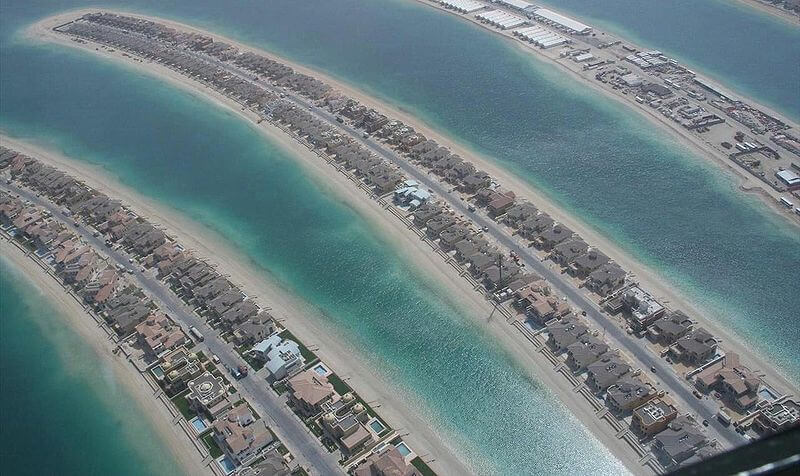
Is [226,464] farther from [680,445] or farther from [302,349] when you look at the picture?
[680,445]

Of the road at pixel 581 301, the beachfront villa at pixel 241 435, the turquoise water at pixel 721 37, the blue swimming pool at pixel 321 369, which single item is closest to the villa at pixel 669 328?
the road at pixel 581 301

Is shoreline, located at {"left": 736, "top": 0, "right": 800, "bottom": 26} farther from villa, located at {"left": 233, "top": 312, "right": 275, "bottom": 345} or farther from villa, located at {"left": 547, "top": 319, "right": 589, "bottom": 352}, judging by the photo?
villa, located at {"left": 233, "top": 312, "right": 275, "bottom": 345}

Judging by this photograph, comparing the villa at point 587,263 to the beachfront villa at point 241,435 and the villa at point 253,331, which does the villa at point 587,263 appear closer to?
the villa at point 253,331

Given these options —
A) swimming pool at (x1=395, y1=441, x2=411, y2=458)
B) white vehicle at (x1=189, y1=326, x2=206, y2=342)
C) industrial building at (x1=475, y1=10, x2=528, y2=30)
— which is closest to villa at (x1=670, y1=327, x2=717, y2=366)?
swimming pool at (x1=395, y1=441, x2=411, y2=458)

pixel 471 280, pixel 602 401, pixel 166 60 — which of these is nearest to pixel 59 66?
pixel 166 60

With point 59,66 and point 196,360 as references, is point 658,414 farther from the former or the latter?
point 59,66

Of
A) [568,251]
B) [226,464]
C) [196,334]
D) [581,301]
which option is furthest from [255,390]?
[568,251]
